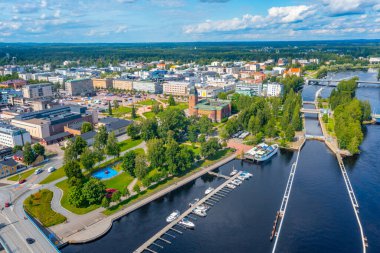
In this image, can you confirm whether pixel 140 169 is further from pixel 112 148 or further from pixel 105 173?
pixel 112 148

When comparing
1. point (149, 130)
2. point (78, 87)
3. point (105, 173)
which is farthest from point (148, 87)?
point (105, 173)

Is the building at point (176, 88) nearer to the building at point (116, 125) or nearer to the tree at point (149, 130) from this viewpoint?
the building at point (116, 125)

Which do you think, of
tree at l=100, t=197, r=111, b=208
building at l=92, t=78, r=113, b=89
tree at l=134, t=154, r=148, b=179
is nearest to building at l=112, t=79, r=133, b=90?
building at l=92, t=78, r=113, b=89

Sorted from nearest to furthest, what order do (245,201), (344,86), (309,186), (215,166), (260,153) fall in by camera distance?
(245,201) < (309,186) < (215,166) < (260,153) < (344,86)

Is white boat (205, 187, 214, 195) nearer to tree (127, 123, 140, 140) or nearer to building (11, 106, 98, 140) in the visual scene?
tree (127, 123, 140, 140)

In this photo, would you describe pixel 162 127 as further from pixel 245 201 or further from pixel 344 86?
pixel 344 86


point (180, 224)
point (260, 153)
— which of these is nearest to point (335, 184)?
point (260, 153)
